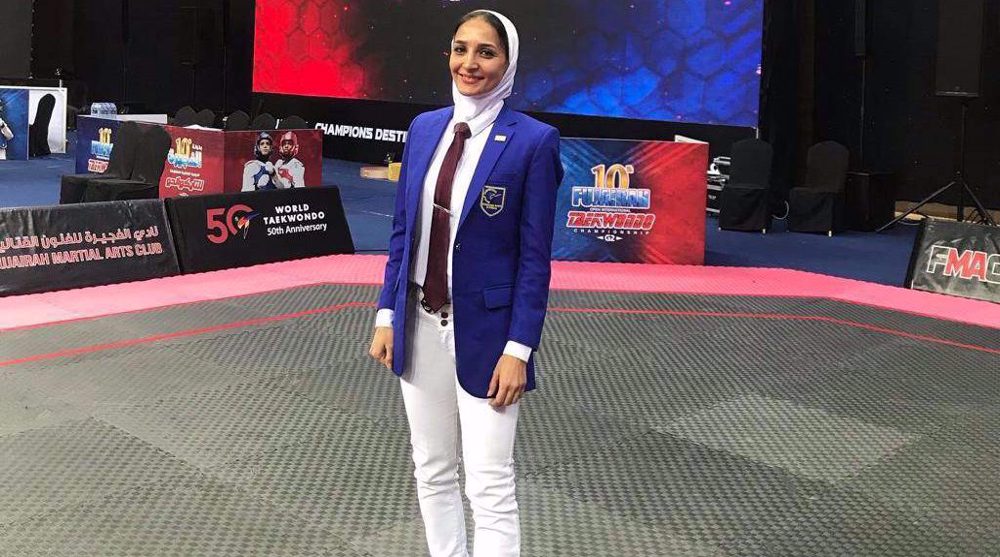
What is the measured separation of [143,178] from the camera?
9.34 meters

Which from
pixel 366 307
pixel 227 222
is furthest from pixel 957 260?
pixel 227 222

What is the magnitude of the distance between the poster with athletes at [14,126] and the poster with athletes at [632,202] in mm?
9943

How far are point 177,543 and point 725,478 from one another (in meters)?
2.11

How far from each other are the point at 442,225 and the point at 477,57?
1.40 feet

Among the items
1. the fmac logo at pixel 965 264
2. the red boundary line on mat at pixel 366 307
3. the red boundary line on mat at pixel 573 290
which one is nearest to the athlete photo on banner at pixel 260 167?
the red boundary line on mat at pixel 573 290

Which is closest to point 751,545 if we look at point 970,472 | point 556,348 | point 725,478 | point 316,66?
point 725,478

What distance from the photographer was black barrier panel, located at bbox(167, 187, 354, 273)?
7.73 metres

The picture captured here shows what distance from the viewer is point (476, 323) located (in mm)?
2551

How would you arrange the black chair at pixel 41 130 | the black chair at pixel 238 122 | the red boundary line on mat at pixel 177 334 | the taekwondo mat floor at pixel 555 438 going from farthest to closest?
the black chair at pixel 41 130
the black chair at pixel 238 122
the red boundary line on mat at pixel 177 334
the taekwondo mat floor at pixel 555 438

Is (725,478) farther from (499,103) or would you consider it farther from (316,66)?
(316,66)

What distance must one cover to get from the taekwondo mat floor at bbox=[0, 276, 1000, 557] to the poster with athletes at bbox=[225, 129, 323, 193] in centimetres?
343

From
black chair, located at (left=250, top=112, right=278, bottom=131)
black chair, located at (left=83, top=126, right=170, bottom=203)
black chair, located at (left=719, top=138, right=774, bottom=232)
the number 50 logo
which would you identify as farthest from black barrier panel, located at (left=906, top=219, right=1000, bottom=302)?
black chair, located at (left=250, top=112, right=278, bottom=131)

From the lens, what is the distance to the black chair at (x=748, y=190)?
36.6 ft

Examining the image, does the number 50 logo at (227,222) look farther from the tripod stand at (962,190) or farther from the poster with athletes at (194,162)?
the tripod stand at (962,190)
